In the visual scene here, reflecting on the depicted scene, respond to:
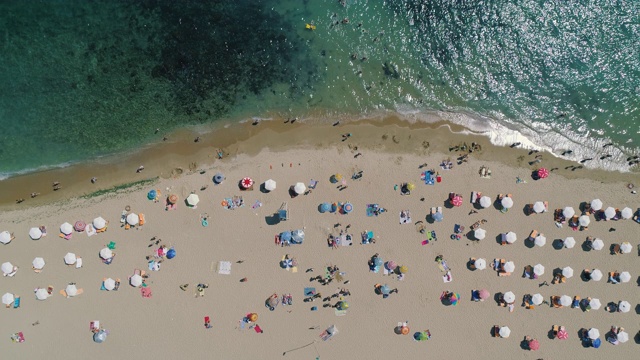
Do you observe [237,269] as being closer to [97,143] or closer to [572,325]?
[97,143]

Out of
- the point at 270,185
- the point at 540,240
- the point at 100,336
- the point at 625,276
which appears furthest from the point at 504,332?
the point at 100,336

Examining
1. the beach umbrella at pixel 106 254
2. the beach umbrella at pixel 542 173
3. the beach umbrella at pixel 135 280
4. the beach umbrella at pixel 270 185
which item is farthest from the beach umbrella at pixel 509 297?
the beach umbrella at pixel 106 254

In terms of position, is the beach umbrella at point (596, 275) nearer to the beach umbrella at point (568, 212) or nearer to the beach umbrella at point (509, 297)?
the beach umbrella at point (568, 212)

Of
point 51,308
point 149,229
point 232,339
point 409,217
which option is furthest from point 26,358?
point 409,217

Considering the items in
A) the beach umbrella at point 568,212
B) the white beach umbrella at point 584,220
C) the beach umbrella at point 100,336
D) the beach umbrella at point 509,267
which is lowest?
the beach umbrella at point 100,336

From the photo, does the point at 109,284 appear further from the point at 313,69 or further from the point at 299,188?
the point at 313,69

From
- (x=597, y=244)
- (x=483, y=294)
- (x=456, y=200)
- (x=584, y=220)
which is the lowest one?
(x=483, y=294)
